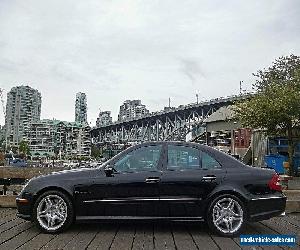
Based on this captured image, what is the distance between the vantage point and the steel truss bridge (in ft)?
265

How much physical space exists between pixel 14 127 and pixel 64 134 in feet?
83.6

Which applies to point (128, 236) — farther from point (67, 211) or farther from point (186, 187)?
point (186, 187)

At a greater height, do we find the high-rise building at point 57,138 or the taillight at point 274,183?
the high-rise building at point 57,138

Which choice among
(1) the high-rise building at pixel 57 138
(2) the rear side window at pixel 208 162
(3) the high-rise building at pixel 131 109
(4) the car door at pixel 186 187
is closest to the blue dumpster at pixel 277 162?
(2) the rear side window at pixel 208 162

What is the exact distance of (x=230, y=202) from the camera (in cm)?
551

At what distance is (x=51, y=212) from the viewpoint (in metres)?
5.59

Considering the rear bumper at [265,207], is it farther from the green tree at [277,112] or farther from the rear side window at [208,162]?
the green tree at [277,112]

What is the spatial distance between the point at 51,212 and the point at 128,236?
1245 millimetres

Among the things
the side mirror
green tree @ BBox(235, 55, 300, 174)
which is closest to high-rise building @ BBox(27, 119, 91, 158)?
A: green tree @ BBox(235, 55, 300, 174)

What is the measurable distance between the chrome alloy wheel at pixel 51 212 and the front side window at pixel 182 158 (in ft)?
5.72

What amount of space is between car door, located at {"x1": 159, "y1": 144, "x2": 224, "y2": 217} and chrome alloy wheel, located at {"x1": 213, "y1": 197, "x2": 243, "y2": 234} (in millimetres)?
241

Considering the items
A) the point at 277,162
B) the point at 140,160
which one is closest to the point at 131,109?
the point at 277,162

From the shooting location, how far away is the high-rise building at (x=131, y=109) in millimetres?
135363

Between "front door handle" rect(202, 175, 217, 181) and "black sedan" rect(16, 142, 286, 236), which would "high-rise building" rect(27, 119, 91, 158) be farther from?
"front door handle" rect(202, 175, 217, 181)
